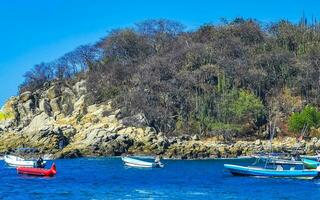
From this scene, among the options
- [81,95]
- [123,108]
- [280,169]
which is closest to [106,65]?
[81,95]

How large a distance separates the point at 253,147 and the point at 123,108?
33.4 m

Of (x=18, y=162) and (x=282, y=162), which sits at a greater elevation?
(x=18, y=162)

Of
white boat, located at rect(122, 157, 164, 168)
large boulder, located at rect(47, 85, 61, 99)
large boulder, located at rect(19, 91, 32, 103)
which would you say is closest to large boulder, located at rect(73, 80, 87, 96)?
large boulder, located at rect(47, 85, 61, 99)

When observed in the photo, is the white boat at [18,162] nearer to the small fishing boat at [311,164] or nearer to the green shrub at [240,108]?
the small fishing boat at [311,164]

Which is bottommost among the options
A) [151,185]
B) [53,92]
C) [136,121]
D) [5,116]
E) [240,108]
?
[151,185]

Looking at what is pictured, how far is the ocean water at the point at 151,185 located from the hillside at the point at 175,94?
72.8 feet

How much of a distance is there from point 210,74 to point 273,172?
63042 millimetres

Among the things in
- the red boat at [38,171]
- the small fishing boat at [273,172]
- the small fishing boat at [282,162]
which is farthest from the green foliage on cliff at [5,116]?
the small fishing boat at [273,172]

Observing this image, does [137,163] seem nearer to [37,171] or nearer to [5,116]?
[37,171]

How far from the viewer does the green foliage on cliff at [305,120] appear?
126 meters

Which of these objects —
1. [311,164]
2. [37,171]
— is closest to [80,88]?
[37,171]

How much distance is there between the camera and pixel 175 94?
13950 centimetres

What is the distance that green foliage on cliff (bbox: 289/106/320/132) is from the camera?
126 metres

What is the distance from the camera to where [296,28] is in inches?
6398
